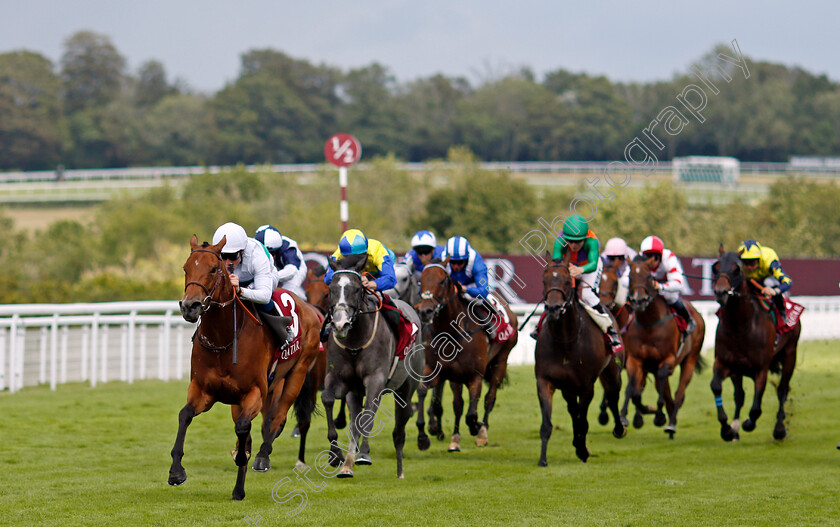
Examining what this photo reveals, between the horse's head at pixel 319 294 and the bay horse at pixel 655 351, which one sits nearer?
the horse's head at pixel 319 294

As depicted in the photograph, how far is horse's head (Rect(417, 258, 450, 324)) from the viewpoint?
8.06m

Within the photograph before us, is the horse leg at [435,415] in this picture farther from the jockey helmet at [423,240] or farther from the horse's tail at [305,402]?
the horse's tail at [305,402]

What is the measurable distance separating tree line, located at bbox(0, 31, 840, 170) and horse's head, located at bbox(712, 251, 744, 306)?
5864 cm

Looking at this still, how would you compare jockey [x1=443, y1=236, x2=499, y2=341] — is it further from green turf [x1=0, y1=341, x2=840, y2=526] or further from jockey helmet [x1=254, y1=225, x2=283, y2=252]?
jockey helmet [x1=254, y1=225, x2=283, y2=252]

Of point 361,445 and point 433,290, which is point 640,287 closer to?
point 433,290

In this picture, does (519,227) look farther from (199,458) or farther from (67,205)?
(199,458)

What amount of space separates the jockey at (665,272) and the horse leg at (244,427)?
4710 millimetres

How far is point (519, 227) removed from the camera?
37.1 m

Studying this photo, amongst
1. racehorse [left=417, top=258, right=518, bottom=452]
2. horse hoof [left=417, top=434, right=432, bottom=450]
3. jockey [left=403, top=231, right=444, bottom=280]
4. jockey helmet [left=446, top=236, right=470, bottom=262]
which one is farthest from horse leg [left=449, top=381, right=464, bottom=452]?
jockey helmet [left=446, top=236, right=470, bottom=262]

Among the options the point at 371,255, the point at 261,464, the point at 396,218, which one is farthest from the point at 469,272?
the point at 396,218

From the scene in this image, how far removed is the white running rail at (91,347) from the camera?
1243cm

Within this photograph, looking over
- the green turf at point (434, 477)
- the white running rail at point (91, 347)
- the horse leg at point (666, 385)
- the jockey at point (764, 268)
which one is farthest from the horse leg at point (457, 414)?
the white running rail at point (91, 347)

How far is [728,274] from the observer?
31.4ft

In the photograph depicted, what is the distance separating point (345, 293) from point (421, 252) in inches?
112
